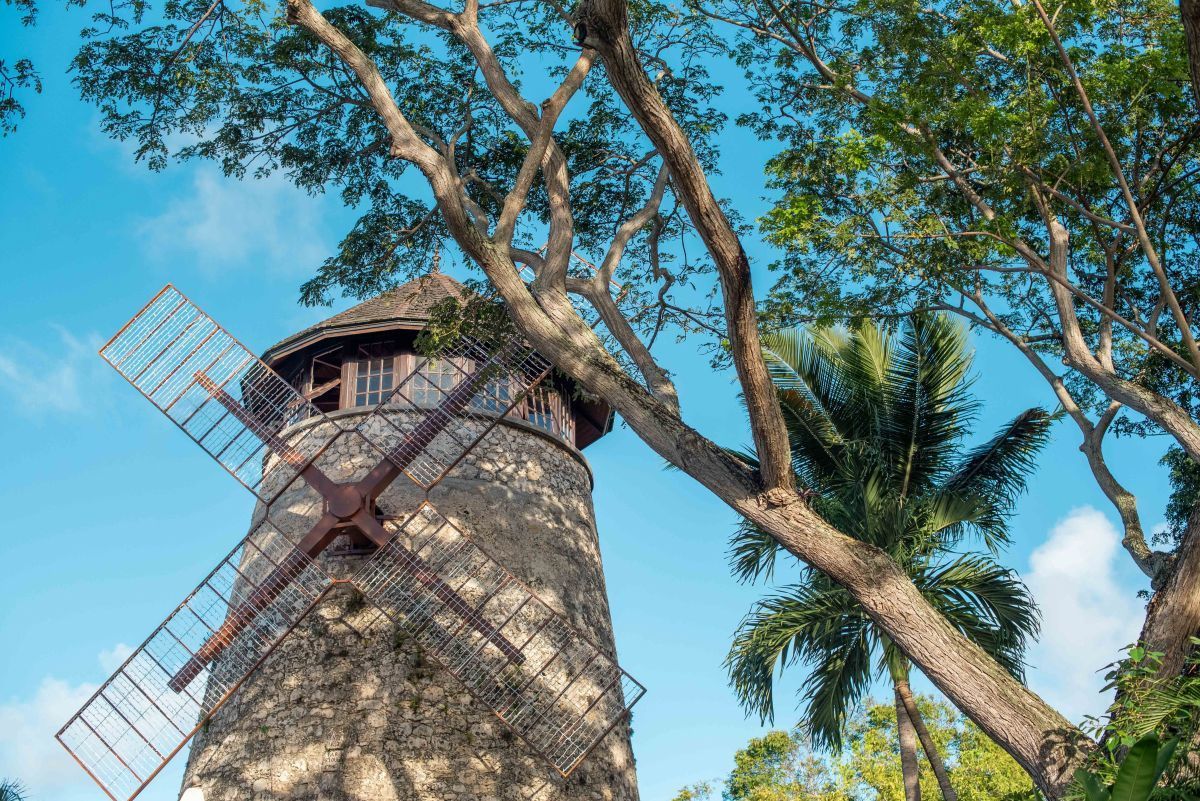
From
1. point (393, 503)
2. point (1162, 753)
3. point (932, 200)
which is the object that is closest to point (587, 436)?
point (393, 503)

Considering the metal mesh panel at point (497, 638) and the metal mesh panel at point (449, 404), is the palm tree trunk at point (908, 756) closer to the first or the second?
the metal mesh panel at point (497, 638)

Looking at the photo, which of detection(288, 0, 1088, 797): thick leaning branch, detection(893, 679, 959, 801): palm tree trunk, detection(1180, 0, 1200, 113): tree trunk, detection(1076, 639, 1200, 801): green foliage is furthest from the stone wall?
detection(1180, 0, 1200, 113): tree trunk

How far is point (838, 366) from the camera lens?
13352mm

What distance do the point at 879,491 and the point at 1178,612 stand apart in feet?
20.6

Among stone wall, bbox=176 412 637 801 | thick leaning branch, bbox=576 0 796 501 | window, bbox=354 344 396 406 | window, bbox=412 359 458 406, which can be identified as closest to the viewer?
thick leaning branch, bbox=576 0 796 501

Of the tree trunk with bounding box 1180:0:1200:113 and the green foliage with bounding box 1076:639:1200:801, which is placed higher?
the tree trunk with bounding box 1180:0:1200:113

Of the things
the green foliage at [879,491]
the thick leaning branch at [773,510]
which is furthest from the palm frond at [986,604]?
the thick leaning branch at [773,510]

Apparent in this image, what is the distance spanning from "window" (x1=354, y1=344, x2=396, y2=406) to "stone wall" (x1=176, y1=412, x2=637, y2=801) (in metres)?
0.62

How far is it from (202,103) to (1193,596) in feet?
30.5

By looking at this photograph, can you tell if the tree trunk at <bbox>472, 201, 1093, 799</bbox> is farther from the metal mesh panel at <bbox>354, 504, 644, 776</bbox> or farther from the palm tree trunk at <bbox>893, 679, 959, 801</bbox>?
the palm tree trunk at <bbox>893, 679, 959, 801</bbox>

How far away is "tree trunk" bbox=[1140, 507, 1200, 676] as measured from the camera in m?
6.00

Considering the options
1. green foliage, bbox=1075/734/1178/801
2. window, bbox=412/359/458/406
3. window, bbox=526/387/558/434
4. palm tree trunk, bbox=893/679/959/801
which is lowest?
green foliage, bbox=1075/734/1178/801

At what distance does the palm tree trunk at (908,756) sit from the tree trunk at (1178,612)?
4965 mm

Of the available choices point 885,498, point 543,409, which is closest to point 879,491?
point 885,498
